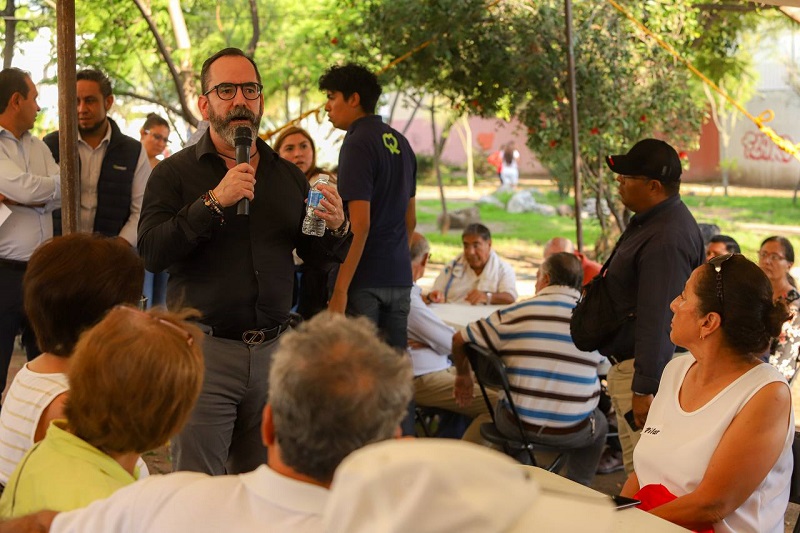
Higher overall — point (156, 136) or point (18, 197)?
point (156, 136)

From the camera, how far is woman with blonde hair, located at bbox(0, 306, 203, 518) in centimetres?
177

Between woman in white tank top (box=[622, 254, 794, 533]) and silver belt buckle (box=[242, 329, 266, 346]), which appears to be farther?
silver belt buckle (box=[242, 329, 266, 346])

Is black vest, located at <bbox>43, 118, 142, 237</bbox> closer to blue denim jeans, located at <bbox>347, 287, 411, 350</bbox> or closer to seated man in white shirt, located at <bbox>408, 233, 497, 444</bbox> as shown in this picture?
blue denim jeans, located at <bbox>347, 287, 411, 350</bbox>

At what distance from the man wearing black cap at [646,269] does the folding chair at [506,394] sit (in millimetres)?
532

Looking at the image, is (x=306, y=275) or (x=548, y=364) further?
(x=306, y=275)

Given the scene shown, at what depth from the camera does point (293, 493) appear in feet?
4.75

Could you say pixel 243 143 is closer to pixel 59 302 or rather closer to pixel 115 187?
pixel 59 302

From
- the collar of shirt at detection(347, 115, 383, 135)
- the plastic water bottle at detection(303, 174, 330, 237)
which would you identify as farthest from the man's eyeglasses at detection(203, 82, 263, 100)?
the collar of shirt at detection(347, 115, 383, 135)

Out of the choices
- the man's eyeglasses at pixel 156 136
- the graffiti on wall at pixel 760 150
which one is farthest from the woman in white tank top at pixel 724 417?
the graffiti on wall at pixel 760 150

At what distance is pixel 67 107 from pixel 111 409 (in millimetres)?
2194

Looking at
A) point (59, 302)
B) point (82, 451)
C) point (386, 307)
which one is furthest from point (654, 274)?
point (82, 451)

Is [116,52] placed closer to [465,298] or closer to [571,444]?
[465,298]

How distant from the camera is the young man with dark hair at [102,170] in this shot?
4.83 m

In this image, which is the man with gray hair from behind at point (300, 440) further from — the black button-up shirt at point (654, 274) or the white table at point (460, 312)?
the white table at point (460, 312)
